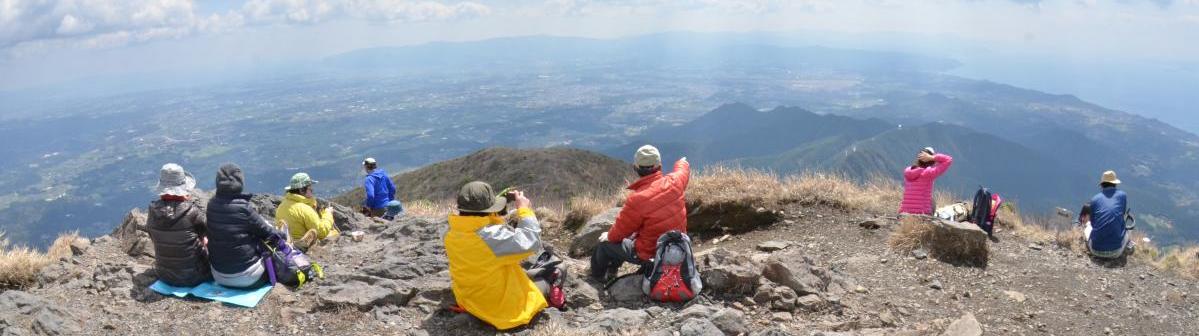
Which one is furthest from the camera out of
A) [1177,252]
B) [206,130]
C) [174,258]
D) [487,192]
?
[206,130]

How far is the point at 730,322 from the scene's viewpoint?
518cm

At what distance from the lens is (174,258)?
Answer: 6082mm

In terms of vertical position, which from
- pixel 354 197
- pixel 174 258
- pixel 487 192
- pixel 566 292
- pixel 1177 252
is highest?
pixel 487 192

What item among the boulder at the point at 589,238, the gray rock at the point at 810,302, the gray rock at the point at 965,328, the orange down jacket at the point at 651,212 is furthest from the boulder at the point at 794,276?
the boulder at the point at 589,238

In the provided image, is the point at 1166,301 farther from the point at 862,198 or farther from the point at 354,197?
the point at 354,197

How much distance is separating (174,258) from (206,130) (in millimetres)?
210617

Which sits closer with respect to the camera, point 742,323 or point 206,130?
point 742,323

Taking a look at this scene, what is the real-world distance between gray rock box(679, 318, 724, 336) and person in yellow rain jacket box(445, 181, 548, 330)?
130cm

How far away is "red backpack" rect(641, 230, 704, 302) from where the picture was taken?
585cm

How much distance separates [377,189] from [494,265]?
7366 millimetres

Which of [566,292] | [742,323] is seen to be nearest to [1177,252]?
[742,323]

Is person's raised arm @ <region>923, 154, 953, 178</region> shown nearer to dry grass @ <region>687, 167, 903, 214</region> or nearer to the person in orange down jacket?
dry grass @ <region>687, 167, 903, 214</region>

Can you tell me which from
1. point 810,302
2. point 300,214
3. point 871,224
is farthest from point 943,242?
point 300,214

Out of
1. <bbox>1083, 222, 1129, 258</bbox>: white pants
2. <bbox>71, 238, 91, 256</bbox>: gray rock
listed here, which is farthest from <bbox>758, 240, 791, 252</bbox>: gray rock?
<bbox>71, 238, 91, 256</bbox>: gray rock
